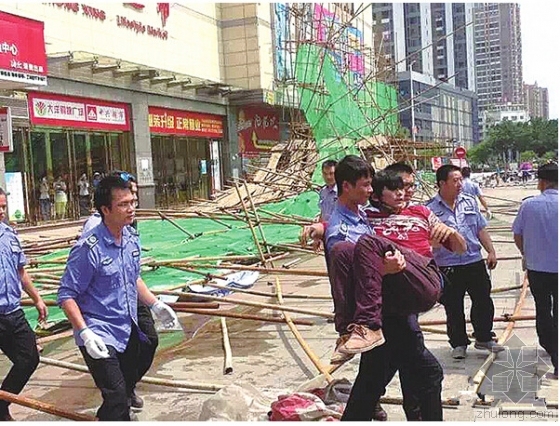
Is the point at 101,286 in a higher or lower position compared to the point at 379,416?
higher

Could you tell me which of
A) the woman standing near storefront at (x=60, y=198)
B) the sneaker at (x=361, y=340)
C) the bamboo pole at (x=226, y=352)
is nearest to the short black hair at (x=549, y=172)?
the sneaker at (x=361, y=340)

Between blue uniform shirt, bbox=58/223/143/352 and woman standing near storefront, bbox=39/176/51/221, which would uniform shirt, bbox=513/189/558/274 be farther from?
woman standing near storefront, bbox=39/176/51/221

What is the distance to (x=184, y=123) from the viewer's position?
2233 cm

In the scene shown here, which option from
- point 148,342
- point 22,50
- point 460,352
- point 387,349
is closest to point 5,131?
point 22,50

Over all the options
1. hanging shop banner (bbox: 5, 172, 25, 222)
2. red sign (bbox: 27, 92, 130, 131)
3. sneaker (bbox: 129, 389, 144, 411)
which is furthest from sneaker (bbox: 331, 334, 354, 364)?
red sign (bbox: 27, 92, 130, 131)

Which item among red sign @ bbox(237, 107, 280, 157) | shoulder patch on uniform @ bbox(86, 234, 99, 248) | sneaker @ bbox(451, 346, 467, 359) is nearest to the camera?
shoulder patch on uniform @ bbox(86, 234, 99, 248)

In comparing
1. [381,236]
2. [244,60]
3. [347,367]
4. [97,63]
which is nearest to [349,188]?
[381,236]

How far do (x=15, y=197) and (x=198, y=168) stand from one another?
8.76 metres

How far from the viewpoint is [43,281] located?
7004 millimetres

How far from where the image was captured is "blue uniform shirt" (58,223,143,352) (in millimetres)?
3252

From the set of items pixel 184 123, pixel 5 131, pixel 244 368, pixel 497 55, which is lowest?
pixel 244 368

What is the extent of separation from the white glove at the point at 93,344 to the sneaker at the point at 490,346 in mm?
2940

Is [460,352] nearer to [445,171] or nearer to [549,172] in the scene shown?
[445,171]

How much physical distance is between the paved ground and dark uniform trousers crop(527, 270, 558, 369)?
246 mm
